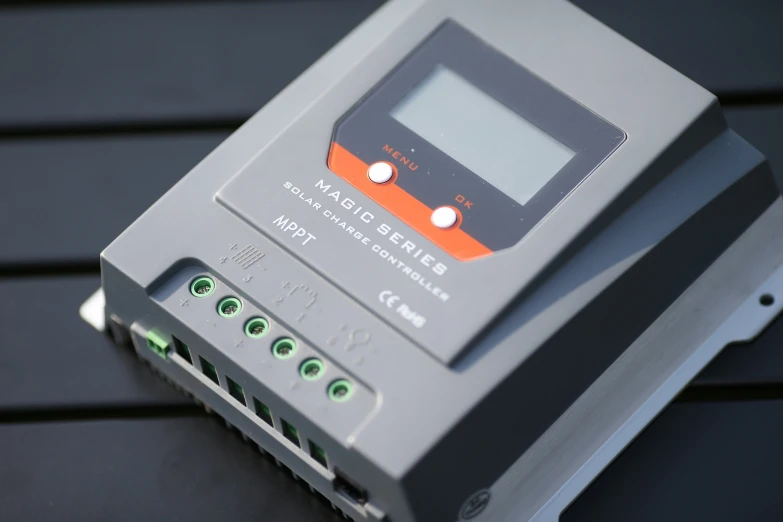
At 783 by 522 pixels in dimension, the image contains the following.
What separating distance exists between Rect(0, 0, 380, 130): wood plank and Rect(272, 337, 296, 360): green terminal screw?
1.26 ft

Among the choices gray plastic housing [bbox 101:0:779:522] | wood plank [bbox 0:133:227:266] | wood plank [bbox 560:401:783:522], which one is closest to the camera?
gray plastic housing [bbox 101:0:779:522]

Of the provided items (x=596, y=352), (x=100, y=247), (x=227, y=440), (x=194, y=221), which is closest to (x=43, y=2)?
(x=100, y=247)

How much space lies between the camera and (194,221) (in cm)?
102

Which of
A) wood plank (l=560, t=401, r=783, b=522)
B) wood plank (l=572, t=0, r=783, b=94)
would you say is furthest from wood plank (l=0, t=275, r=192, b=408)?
wood plank (l=572, t=0, r=783, b=94)

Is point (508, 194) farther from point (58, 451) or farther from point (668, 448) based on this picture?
point (58, 451)

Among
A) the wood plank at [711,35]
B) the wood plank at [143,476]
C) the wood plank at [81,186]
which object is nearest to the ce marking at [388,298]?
the wood plank at [143,476]

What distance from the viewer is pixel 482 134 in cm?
106

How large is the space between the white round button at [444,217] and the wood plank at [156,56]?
346mm

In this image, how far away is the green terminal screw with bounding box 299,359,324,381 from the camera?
3.13ft

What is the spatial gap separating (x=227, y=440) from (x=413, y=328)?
0.26 metres

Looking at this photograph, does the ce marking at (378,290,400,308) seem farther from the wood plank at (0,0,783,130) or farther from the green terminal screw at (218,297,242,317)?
the wood plank at (0,0,783,130)

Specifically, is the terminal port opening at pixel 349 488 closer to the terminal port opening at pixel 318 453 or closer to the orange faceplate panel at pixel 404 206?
the terminal port opening at pixel 318 453

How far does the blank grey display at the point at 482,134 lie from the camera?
40.8 inches

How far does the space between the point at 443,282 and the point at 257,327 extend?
0.54 ft
